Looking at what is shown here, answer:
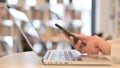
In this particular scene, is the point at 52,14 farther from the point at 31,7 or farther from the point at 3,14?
the point at 3,14

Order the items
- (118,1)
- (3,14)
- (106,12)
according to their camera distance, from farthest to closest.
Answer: (106,12)
(118,1)
(3,14)

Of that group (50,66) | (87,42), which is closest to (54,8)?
(87,42)

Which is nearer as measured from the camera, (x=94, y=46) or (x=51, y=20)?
(x=94, y=46)

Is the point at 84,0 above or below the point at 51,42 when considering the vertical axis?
above

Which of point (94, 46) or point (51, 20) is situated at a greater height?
point (94, 46)

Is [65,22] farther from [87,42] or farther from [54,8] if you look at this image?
[87,42]

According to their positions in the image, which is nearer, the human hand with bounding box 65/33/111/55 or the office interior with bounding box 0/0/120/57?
the human hand with bounding box 65/33/111/55

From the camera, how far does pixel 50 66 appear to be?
0.78 m

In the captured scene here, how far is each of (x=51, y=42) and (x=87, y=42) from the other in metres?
2.77

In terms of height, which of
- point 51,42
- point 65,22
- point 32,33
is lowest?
point 51,42

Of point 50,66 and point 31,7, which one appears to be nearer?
point 50,66

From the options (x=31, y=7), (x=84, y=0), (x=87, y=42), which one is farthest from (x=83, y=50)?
(x=84, y=0)

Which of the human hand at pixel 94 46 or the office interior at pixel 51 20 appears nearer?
the human hand at pixel 94 46

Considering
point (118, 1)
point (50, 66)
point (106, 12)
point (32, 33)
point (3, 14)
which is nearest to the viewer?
point (50, 66)
